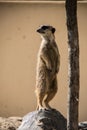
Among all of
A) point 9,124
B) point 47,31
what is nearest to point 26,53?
point 9,124

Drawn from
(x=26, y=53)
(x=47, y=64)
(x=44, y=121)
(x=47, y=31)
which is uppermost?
(x=47, y=31)

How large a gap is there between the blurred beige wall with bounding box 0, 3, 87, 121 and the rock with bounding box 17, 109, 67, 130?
2.66m

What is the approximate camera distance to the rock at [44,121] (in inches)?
218

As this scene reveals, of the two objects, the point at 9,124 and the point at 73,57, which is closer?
the point at 73,57

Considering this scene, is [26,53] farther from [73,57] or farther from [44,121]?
[73,57]

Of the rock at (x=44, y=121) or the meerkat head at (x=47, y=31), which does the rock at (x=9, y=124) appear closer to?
the rock at (x=44, y=121)

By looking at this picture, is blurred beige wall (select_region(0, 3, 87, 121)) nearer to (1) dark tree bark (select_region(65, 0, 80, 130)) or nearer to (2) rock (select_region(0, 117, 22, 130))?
(2) rock (select_region(0, 117, 22, 130))

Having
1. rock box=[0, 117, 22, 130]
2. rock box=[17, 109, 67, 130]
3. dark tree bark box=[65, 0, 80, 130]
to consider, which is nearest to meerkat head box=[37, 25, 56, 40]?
rock box=[17, 109, 67, 130]

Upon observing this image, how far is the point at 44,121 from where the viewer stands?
18.2 ft

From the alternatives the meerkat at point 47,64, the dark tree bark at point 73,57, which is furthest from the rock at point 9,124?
the dark tree bark at point 73,57

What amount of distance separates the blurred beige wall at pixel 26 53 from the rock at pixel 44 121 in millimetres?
2662

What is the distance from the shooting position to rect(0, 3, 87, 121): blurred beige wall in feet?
27.2

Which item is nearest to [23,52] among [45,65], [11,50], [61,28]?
[11,50]

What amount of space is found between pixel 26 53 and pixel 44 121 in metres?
2.96
